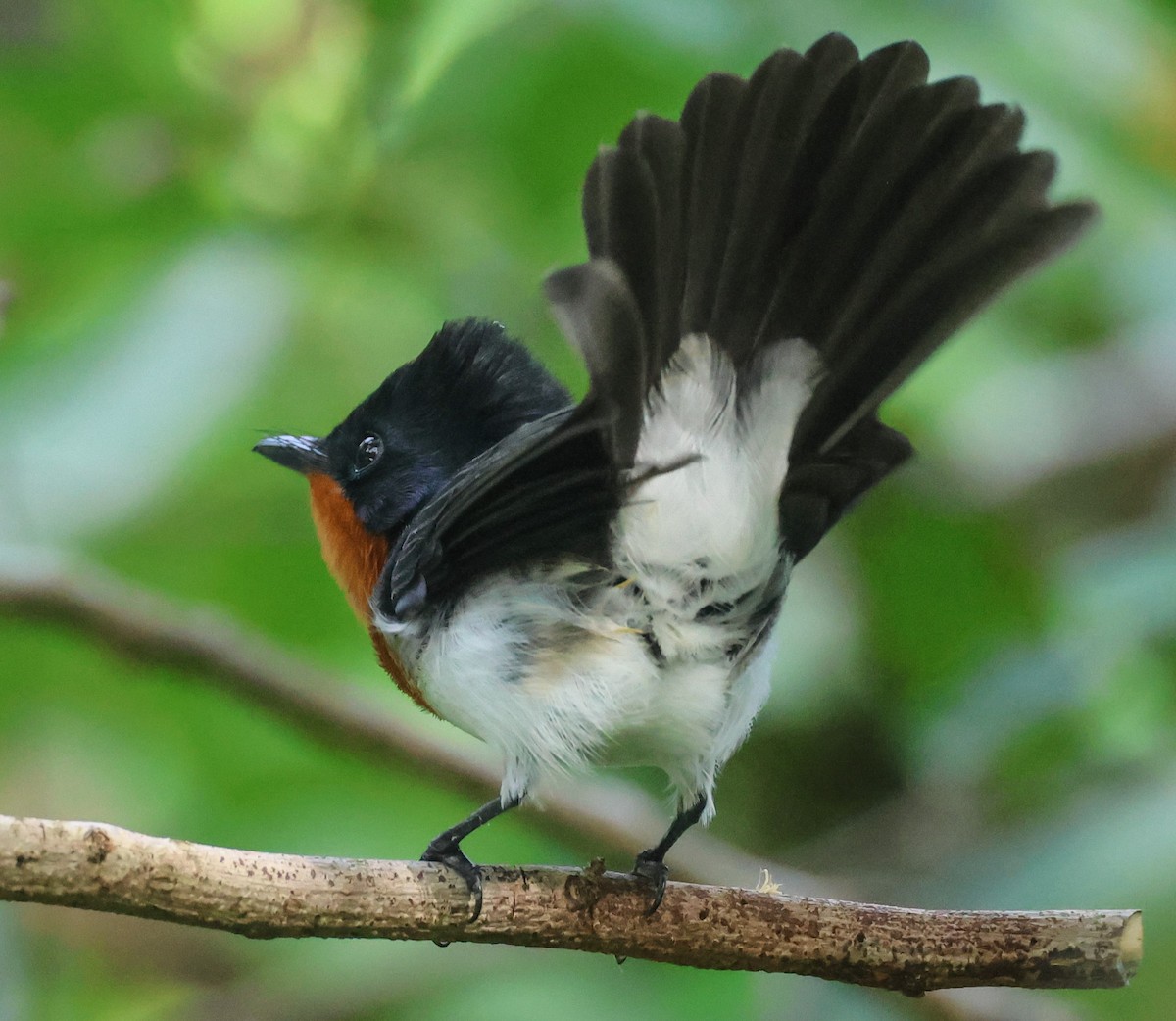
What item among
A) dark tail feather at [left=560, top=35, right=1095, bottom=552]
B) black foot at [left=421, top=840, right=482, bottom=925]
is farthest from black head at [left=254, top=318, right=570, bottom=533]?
black foot at [left=421, top=840, right=482, bottom=925]

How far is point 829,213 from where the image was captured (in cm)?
232

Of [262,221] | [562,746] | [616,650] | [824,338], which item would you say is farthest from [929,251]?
[262,221]

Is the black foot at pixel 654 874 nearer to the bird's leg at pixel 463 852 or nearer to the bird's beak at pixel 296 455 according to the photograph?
the bird's leg at pixel 463 852

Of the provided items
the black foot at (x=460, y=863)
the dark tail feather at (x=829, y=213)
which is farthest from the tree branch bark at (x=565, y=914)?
the dark tail feather at (x=829, y=213)

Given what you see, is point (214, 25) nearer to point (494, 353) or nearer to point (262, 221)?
point (262, 221)

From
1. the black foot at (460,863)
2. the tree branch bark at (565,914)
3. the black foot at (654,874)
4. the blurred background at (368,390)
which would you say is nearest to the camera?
the tree branch bark at (565,914)

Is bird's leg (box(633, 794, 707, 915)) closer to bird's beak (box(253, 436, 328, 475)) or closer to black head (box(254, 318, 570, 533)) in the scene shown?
black head (box(254, 318, 570, 533))

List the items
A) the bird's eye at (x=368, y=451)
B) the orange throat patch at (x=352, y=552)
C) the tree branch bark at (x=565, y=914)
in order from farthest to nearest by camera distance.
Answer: the bird's eye at (x=368, y=451) → the orange throat patch at (x=352, y=552) → the tree branch bark at (x=565, y=914)

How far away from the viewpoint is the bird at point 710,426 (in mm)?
2223

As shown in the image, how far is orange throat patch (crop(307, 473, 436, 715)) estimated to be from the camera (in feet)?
8.98

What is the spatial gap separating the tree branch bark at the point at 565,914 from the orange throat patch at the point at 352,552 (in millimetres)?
579

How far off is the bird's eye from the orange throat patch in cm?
6

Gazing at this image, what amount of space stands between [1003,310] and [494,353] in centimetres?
193

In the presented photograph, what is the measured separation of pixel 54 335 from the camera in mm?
3104
